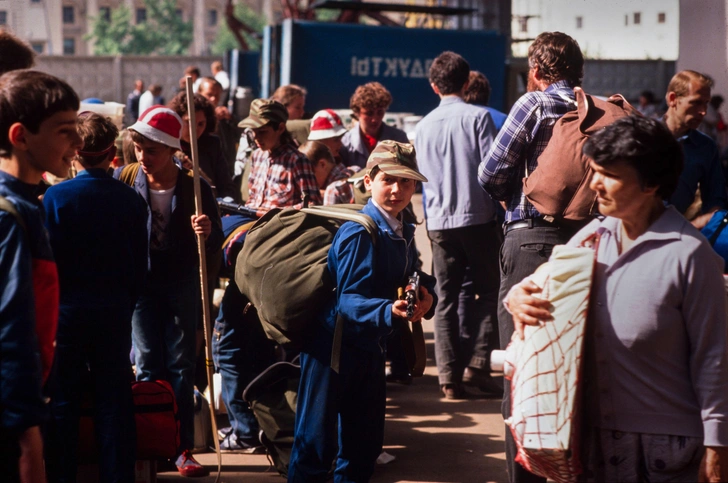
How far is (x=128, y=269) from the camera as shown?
4.06m

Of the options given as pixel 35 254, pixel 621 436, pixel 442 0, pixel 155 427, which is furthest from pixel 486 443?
pixel 442 0

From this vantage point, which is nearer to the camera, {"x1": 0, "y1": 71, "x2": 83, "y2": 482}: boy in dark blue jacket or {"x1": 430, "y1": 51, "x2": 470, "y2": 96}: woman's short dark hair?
{"x1": 0, "y1": 71, "x2": 83, "y2": 482}: boy in dark blue jacket

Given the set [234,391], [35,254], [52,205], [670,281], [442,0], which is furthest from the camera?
[442,0]

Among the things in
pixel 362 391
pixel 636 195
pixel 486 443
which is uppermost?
pixel 636 195

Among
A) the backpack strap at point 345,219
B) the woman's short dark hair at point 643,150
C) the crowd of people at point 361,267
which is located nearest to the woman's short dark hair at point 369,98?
the crowd of people at point 361,267

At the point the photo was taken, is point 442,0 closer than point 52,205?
No

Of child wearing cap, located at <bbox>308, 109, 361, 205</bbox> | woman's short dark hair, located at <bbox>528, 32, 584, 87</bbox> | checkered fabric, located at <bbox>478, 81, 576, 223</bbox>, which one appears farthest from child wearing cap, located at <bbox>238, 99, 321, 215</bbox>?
woman's short dark hair, located at <bbox>528, 32, 584, 87</bbox>

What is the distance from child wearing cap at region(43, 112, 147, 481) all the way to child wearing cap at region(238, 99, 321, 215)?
1.60 metres

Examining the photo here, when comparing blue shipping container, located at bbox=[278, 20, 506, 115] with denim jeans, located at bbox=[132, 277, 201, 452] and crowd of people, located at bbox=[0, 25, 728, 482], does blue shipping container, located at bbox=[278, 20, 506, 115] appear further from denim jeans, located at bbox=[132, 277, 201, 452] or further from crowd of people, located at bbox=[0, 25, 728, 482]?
denim jeans, located at bbox=[132, 277, 201, 452]

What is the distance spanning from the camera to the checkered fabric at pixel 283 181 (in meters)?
5.68

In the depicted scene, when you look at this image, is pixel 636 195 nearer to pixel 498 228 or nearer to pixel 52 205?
pixel 52 205

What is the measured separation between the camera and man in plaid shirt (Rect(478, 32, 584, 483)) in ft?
13.3

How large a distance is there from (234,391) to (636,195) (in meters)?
3.28

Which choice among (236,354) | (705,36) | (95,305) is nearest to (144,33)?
(705,36)
